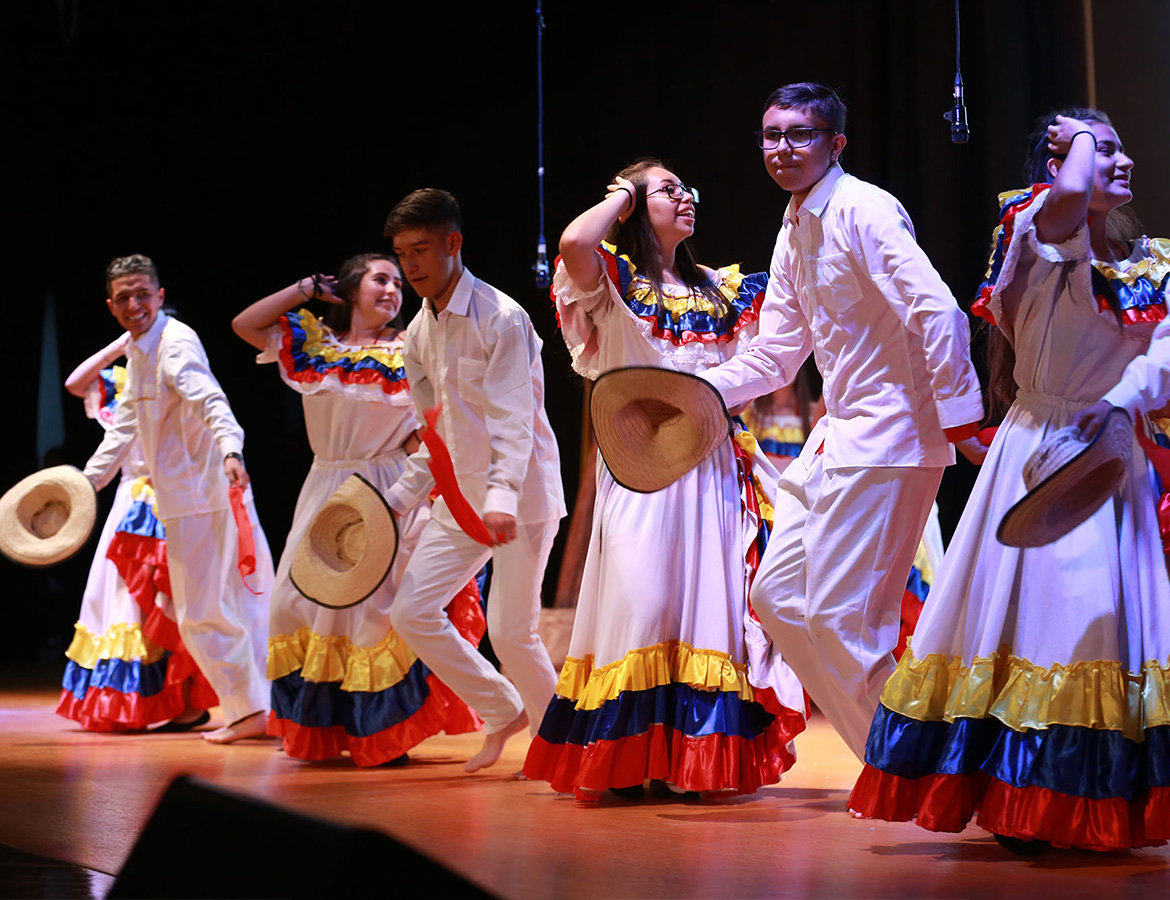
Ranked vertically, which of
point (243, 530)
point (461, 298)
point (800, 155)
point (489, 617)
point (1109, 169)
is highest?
point (800, 155)

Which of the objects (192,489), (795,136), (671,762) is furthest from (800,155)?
(192,489)

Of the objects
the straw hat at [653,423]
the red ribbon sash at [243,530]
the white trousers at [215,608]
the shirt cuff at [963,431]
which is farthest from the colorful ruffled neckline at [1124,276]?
the white trousers at [215,608]

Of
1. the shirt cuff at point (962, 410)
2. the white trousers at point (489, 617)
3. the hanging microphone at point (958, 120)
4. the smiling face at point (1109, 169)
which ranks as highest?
the hanging microphone at point (958, 120)

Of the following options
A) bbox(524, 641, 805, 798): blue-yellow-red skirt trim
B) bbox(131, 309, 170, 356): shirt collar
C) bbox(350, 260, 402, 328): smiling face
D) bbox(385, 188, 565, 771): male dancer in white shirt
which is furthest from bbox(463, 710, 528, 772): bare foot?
bbox(131, 309, 170, 356): shirt collar

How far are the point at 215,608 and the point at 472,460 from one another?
191 centimetres

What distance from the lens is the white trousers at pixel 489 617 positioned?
427cm

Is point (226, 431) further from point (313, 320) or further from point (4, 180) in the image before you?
point (4, 180)

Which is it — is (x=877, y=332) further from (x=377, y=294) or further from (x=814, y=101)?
(x=377, y=294)

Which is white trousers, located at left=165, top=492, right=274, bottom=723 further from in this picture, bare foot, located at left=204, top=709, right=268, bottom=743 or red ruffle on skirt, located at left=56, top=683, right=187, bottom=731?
red ruffle on skirt, located at left=56, top=683, right=187, bottom=731

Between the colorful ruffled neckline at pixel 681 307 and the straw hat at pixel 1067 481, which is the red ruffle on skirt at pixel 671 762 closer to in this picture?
the colorful ruffled neckline at pixel 681 307

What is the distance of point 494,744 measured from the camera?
4473mm

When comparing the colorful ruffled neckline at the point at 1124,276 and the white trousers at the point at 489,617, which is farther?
the white trousers at the point at 489,617

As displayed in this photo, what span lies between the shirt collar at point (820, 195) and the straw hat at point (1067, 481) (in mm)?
905

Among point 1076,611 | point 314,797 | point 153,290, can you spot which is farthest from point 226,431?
point 1076,611
